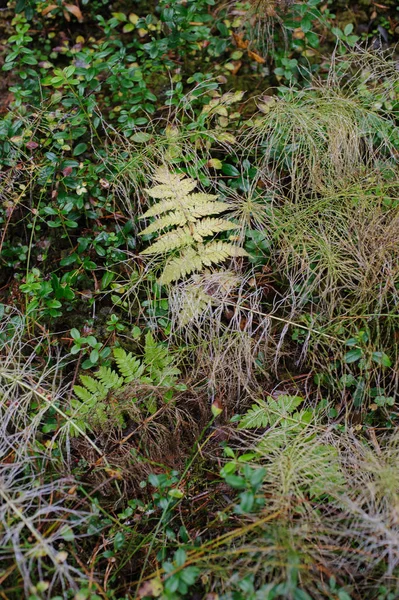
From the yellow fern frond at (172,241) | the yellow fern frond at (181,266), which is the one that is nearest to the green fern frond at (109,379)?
the yellow fern frond at (181,266)

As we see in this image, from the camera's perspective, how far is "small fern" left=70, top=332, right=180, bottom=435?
89.4 inches

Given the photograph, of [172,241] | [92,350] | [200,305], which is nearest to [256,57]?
[172,241]

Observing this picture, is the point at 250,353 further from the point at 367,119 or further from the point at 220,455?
the point at 367,119

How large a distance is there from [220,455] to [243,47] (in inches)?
94.5

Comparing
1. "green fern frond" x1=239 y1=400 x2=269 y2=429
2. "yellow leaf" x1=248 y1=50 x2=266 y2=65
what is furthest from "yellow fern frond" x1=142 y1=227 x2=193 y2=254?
"yellow leaf" x1=248 y1=50 x2=266 y2=65

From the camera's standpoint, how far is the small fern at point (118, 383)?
227 centimetres

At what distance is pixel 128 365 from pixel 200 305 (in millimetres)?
424

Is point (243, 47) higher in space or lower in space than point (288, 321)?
higher

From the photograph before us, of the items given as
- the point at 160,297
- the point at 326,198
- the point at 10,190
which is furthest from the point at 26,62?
the point at 326,198

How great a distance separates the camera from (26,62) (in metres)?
2.98

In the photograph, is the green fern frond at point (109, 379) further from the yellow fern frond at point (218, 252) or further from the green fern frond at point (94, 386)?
the yellow fern frond at point (218, 252)

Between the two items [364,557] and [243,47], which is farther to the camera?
[243,47]

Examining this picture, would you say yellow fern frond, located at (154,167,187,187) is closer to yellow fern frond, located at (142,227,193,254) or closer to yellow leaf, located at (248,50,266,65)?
yellow fern frond, located at (142,227,193,254)

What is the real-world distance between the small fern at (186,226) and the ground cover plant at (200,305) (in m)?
0.01
